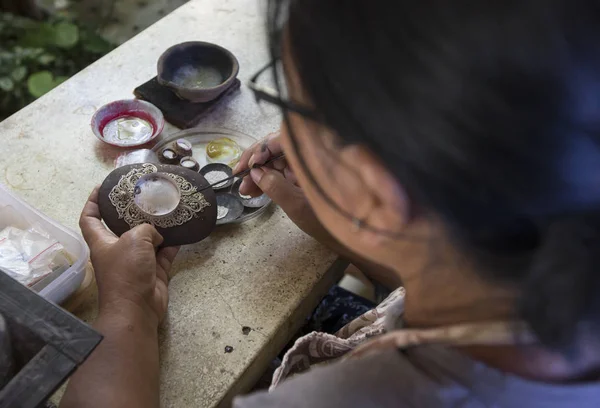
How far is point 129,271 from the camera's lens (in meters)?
0.94

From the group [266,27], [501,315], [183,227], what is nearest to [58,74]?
[183,227]

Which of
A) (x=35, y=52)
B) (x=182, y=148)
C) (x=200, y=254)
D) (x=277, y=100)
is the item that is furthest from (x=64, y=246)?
(x=35, y=52)

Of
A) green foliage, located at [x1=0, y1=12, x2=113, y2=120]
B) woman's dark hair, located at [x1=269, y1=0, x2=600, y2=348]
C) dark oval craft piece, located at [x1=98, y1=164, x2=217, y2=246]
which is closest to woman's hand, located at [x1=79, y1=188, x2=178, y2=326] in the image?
dark oval craft piece, located at [x1=98, y1=164, x2=217, y2=246]

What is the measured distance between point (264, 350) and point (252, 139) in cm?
52

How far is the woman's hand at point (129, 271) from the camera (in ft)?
3.02

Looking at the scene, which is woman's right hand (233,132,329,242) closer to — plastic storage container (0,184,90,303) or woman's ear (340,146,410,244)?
plastic storage container (0,184,90,303)

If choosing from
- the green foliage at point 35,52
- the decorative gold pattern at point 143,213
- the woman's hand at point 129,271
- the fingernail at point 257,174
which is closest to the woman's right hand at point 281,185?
the fingernail at point 257,174

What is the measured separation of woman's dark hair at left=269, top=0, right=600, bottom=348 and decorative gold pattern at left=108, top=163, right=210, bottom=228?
584 millimetres

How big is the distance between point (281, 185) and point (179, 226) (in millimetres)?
211

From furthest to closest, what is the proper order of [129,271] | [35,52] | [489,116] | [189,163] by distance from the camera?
[35,52], [189,163], [129,271], [489,116]

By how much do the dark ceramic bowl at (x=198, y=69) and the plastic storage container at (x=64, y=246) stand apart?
0.45 m

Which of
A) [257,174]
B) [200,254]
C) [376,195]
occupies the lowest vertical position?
[200,254]

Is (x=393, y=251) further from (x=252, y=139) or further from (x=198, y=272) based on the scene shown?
(x=252, y=139)

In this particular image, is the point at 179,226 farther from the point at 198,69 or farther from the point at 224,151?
the point at 198,69
